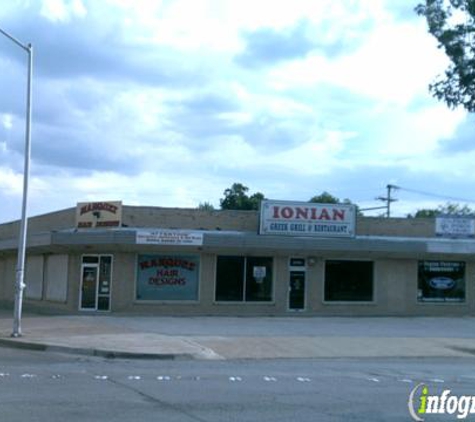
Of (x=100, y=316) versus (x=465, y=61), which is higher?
(x=465, y=61)

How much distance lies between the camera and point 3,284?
4319cm

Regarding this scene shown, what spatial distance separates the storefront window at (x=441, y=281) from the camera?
110ft

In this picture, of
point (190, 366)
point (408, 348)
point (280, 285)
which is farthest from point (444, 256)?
point (190, 366)

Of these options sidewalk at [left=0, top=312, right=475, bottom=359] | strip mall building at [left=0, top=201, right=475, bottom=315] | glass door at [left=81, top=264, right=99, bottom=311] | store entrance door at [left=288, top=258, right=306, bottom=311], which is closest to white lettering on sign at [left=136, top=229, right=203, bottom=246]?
strip mall building at [left=0, top=201, right=475, bottom=315]

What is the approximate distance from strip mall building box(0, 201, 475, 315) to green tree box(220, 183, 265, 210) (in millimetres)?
37387

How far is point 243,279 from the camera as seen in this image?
1233 inches

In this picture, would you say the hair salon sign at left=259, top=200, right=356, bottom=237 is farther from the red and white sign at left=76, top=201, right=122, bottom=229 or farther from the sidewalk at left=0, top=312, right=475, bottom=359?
the red and white sign at left=76, top=201, right=122, bottom=229

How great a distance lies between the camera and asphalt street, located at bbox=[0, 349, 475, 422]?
9742mm

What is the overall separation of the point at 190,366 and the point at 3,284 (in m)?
30.0

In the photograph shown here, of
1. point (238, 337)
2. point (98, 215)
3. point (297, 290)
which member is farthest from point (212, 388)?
point (297, 290)

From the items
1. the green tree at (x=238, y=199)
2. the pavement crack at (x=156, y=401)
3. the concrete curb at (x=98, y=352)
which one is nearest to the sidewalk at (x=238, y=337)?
the concrete curb at (x=98, y=352)

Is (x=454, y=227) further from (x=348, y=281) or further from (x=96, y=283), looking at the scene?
(x=96, y=283)

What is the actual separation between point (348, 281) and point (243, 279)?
454 cm

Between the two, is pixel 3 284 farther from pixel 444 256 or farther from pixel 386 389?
pixel 386 389
